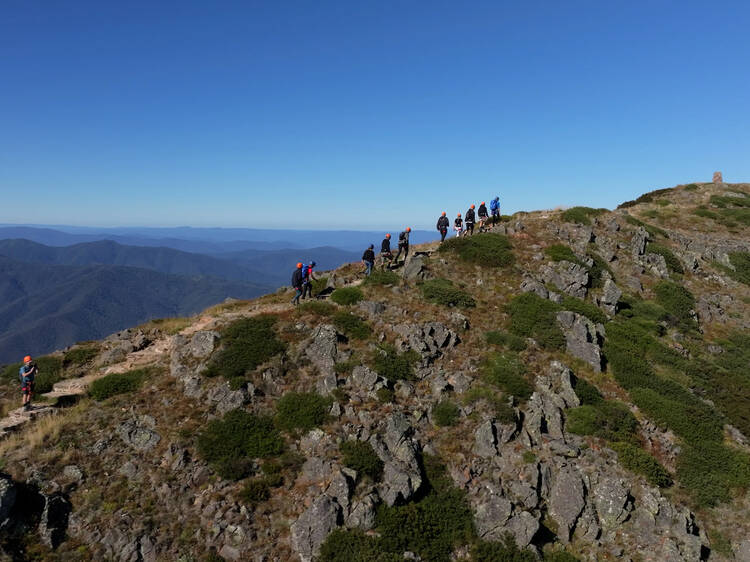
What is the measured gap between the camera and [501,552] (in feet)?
43.8

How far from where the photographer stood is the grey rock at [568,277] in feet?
92.8

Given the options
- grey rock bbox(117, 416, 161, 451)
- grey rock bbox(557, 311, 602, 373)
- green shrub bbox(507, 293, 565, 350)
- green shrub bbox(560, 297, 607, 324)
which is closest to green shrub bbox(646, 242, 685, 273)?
green shrub bbox(560, 297, 607, 324)

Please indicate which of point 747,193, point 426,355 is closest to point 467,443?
point 426,355

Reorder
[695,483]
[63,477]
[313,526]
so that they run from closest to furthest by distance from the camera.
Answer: [313,526], [63,477], [695,483]

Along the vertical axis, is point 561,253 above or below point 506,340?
above

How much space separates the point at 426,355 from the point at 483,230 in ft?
69.1

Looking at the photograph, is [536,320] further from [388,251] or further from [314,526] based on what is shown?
[314,526]

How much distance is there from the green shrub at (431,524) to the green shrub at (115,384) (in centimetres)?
1405

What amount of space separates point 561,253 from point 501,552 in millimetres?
24178

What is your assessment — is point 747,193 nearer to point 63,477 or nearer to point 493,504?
point 493,504

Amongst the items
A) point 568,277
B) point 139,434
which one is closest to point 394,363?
point 139,434

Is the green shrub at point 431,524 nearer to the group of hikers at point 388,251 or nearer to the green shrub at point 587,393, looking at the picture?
the green shrub at point 587,393

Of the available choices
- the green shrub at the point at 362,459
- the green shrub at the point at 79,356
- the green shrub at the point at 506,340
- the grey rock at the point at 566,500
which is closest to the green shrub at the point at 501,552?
the grey rock at the point at 566,500

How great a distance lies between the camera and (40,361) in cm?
2188
